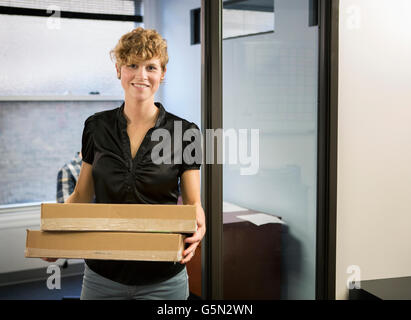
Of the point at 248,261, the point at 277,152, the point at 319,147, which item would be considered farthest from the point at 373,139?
the point at 248,261

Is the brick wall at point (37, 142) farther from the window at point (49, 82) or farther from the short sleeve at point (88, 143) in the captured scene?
the short sleeve at point (88, 143)

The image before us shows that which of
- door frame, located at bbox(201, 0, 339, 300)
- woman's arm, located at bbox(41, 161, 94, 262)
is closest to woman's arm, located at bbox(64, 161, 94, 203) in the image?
woman's arm, located at bbox(41, 161, 94, 262)

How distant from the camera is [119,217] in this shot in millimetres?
1375

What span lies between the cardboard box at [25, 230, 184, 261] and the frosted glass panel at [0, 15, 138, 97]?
141 centimetres

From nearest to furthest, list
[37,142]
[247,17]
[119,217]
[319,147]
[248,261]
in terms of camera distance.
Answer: [119,217] < [247,17] < [248,261] < [319,147] < [37,142]

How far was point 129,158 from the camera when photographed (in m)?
1.56

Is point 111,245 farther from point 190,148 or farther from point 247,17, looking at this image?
point 247,17

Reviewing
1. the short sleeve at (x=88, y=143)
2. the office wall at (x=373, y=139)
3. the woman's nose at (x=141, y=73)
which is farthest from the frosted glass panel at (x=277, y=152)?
the short sleeve at (x=88, y=143)

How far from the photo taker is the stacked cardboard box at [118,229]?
1372mm

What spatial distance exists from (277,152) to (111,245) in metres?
1.44

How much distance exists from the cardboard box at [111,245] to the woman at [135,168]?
0.46 ft
